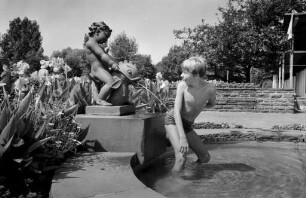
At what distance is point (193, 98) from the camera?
347 centimetres

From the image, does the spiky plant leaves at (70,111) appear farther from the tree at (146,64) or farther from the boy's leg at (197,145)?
the tree at (146,64)

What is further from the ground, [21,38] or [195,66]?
[21,38]

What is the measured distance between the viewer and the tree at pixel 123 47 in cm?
4850

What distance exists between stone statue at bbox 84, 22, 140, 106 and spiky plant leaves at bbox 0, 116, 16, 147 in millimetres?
1533

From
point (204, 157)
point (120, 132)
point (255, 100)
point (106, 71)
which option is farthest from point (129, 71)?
point (255, 100)

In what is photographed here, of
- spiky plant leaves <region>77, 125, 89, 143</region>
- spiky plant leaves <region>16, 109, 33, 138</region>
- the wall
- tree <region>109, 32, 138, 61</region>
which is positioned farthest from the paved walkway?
tree <region>109, 32, 138, 61</region>

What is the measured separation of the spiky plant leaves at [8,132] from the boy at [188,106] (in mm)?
1530

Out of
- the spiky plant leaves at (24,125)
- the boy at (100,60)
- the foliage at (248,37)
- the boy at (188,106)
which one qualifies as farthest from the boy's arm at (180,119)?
the foliage at (248,37)

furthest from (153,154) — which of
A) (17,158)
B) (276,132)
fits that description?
(276,132)

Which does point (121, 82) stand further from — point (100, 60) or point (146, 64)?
point (146, 64)

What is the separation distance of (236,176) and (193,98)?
85 centimetres

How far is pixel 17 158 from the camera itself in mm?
2473

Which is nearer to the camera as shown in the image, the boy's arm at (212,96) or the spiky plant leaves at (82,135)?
the spiky plant leaves at (82,135)

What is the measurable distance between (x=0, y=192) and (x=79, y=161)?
0.75m
